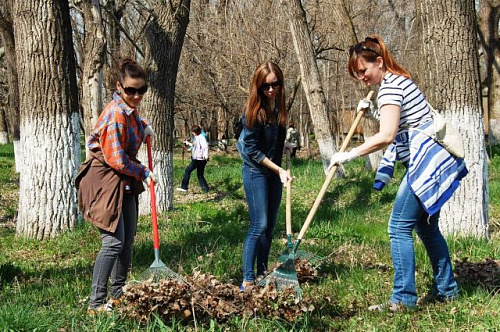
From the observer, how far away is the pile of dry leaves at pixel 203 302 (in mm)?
2922

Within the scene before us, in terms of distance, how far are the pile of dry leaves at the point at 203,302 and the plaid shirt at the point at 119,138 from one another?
0.74 m

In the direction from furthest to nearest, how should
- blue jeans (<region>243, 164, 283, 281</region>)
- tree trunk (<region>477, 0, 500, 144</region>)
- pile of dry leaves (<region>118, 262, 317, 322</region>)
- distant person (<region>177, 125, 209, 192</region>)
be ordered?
tree trunk (<region>477, 0, 500, 144</region>) → distant person (<region>177, 125, 209, 192</region>) → blue jeans (<region>243, 164, 283, 281</region>) → pile of dry leaves (<region>118, 262, 317, 322</region>)

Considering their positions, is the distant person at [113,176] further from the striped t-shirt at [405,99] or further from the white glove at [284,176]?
the striped t-shirt at [405,99]

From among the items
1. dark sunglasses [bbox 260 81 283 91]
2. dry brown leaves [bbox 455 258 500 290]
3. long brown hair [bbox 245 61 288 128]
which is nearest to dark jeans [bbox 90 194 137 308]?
long brown hair [bbox 245 61 288 128]

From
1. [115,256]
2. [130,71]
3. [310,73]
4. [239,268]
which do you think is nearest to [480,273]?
[239,268]

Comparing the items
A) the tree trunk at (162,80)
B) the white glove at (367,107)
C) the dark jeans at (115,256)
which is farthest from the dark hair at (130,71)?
the tree trunk at (162,80)

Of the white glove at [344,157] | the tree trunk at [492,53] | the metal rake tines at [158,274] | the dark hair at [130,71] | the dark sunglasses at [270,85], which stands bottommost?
the metal rake tines at [158,274]

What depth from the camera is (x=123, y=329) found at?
2.86 metres

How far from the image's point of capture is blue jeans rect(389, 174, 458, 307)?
3.25 metres

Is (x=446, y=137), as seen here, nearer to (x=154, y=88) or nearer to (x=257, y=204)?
(x=257, y=204)

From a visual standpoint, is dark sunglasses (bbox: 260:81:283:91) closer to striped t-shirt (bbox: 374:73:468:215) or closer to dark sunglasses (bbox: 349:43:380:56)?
dark sunglasses (bbox: 349:43:380:56)

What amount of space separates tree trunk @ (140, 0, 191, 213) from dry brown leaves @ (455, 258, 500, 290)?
4723mm

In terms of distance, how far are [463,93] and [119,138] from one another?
11.1 ft

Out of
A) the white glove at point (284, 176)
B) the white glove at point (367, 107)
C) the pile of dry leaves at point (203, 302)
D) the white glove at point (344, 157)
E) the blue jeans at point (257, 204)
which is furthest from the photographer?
the blue jeans at point (257, 204)
